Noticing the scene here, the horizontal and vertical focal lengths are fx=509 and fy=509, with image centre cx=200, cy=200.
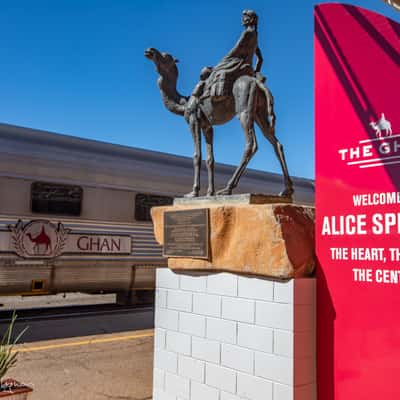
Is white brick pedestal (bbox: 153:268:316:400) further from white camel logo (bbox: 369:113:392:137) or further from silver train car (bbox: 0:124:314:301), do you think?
silver train car (bbox: 0:124:314:301)

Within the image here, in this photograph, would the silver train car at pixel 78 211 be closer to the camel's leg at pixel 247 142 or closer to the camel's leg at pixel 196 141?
the camel's leg at pixel 196 141

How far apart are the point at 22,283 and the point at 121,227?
2.19m

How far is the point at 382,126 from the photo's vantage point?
3.05 meters

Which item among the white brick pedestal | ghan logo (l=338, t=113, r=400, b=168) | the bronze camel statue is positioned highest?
the bronze camel statue

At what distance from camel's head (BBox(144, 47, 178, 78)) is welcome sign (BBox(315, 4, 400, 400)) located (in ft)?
6.51

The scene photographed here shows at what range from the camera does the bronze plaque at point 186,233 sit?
13.6 feet

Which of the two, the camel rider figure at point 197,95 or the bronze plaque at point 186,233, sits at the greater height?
the camel rider figure at point 197,95

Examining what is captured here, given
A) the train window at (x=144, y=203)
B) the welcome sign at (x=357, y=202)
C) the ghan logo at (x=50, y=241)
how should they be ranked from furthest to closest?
the train window at (x=144, y=203) < the ghan logo at (x=50, y=241) < the welcome sign at (x=357, y=202)

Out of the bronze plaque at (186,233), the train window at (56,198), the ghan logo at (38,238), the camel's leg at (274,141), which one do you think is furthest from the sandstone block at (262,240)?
the train window at (56,198)

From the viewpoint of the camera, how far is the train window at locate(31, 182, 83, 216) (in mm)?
8992

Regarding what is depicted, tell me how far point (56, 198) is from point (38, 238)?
0.81m

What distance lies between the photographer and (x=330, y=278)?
331 cm

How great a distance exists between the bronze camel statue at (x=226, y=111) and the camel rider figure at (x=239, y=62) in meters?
0.08

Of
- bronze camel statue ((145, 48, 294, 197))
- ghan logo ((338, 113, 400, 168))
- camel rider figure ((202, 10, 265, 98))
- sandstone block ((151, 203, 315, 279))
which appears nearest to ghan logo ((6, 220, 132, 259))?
bronze camel statue ((145, 48, 294, 197))
